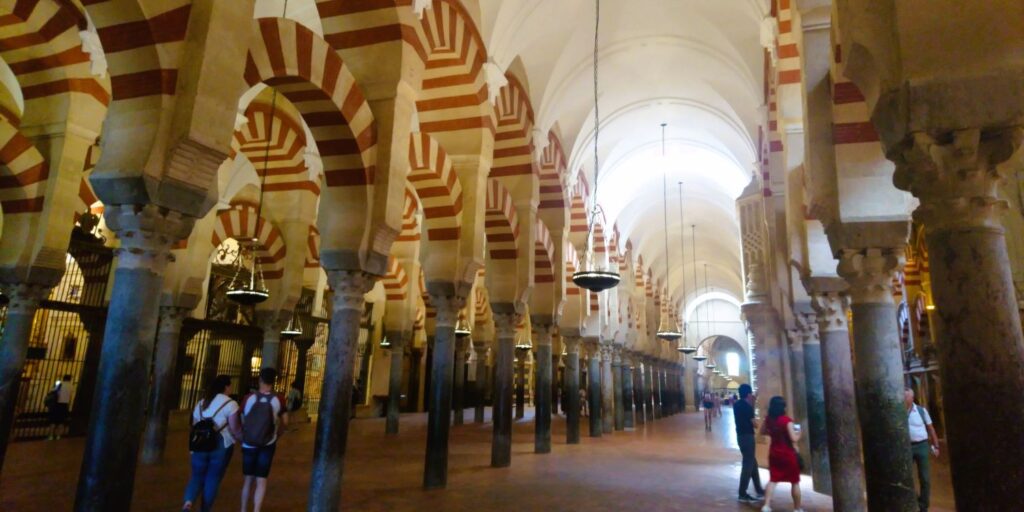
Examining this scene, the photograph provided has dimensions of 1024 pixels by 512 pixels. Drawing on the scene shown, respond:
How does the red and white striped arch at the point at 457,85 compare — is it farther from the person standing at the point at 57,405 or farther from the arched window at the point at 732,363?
the arched window at the point at 732,363

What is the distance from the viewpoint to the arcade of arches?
212 centimetres

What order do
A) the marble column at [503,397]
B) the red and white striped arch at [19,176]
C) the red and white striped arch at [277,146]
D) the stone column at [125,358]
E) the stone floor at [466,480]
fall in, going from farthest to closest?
the red and white striped arch at [277,146]
the marble column at [503,397]
the red and white striped arch at [19,176]
the stone floor at [466,480]
the stone column at [125,358]

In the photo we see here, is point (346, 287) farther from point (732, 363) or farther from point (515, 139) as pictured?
point (732, 363)

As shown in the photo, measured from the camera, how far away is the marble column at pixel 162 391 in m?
6.27

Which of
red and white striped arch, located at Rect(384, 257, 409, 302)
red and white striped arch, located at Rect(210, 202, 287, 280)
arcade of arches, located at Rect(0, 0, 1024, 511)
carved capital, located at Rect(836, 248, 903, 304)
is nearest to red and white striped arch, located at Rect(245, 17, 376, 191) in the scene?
arcade of arches, located at Rect(0, 0, 1024, 511)

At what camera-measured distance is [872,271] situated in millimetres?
3637

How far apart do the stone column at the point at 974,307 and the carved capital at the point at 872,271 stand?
1528 mm

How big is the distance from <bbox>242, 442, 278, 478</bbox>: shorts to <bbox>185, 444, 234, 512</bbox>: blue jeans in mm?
130

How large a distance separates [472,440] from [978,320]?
877 centimetres

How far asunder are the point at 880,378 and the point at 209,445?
4033 millimetres

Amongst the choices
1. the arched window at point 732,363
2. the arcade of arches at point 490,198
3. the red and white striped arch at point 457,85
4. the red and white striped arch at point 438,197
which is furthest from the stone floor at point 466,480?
the arched window at point 732,363

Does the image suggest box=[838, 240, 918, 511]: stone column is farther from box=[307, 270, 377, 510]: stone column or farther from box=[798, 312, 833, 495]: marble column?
box=[307, 270, 377, 510]: stone column

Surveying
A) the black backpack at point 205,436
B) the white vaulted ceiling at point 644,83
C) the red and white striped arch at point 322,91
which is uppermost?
the white vaulted ceiling at point 644,83

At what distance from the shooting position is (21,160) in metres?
5.17
